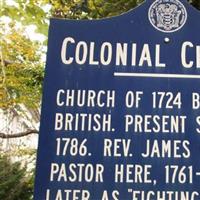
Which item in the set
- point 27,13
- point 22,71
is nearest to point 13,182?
point 22,71

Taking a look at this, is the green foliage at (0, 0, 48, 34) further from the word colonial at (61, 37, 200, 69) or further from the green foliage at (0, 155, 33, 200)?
the green foliage at (0, 155, 33, 200)

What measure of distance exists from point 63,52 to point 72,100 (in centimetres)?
32

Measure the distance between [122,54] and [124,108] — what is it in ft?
1.15

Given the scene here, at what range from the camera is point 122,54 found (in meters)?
2.84

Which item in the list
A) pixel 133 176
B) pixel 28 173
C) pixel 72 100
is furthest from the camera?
pixel 28 173

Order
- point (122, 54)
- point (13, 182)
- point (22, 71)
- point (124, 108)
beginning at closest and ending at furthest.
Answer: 1. point (124, 108)
2. point (122, 54)
3. point (22, 71)
4. point (13, 182)

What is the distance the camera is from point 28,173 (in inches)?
685

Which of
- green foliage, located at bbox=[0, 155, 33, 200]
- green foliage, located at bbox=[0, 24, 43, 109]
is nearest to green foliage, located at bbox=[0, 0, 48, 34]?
green foliage, located at bbox=[0, 24, 43, 109]

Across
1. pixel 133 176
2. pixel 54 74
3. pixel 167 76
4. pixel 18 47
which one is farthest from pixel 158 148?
pixel 18 47

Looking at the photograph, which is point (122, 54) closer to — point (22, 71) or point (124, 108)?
point (124, 108)

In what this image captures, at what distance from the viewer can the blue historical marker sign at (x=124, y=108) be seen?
260 cm

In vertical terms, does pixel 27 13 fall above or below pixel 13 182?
above

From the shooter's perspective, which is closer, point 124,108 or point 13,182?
point 124,108

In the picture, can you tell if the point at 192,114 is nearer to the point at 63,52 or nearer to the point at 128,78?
the point at 128,78
